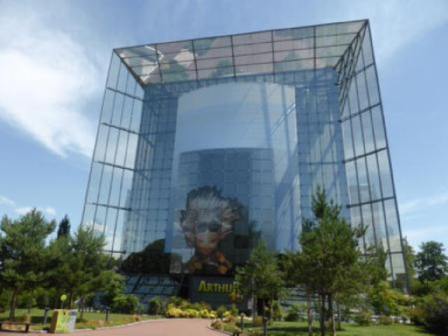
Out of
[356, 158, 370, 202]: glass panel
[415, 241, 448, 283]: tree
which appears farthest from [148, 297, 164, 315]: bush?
[415, 241, 448, 283]: tree

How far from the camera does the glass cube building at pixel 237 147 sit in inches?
1742

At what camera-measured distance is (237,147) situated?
159 ft

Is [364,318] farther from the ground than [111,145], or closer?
closer

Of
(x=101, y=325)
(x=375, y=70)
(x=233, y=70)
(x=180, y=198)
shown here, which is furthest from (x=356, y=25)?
(x=101, y=325)

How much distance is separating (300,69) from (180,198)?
101 feet

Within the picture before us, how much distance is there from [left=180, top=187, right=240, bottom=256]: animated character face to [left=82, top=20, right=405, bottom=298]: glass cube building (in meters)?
0.14

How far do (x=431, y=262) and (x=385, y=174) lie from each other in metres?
31.9

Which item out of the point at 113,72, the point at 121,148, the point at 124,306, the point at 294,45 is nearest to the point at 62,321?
the point at 124,306

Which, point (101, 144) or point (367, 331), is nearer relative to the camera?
point (367, 331)

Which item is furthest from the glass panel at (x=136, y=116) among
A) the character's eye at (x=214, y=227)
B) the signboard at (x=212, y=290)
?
the signboard at (x=212, y=290)

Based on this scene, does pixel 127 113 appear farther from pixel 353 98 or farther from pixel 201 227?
pixel 353 98

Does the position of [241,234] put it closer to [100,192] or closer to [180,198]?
[180,198]

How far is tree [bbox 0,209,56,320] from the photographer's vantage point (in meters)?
21.5

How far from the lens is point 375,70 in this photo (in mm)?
45281
